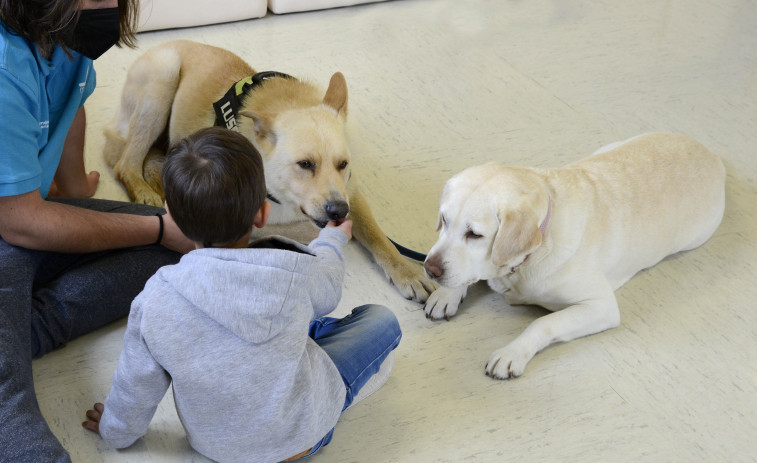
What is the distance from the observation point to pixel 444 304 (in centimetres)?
215

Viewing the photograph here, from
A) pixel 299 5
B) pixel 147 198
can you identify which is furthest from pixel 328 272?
pixel 299 5

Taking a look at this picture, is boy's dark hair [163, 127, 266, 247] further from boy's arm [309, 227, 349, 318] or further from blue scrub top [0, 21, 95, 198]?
blue scrub top [0, 21, 95, 198]

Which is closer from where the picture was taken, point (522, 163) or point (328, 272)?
point (328, 272)

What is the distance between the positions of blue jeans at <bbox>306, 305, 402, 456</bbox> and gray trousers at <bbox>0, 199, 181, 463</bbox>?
0.58 meters

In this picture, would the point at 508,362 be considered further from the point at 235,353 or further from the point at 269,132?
the point at 269,132

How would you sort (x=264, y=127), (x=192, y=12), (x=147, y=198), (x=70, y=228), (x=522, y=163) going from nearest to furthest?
(x=70, y=228), (x=264, y=127), (x=147, y=198), (x=522, y=163), (x=192, y=12)

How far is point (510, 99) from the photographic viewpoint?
3352mm

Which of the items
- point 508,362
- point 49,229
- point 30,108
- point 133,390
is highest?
point 30,108

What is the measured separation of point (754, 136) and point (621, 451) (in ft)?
6.68

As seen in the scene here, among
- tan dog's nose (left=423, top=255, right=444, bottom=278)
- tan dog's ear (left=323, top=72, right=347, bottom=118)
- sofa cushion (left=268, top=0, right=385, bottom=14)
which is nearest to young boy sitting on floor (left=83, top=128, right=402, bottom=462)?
tan dog's nose (left=423, top=255, right=444, bottom=278)

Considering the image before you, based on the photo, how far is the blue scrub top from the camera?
1.69m

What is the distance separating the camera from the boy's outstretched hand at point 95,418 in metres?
1.73

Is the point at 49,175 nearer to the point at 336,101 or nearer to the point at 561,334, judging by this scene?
the point at 336,101

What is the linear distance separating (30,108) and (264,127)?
0.70m
